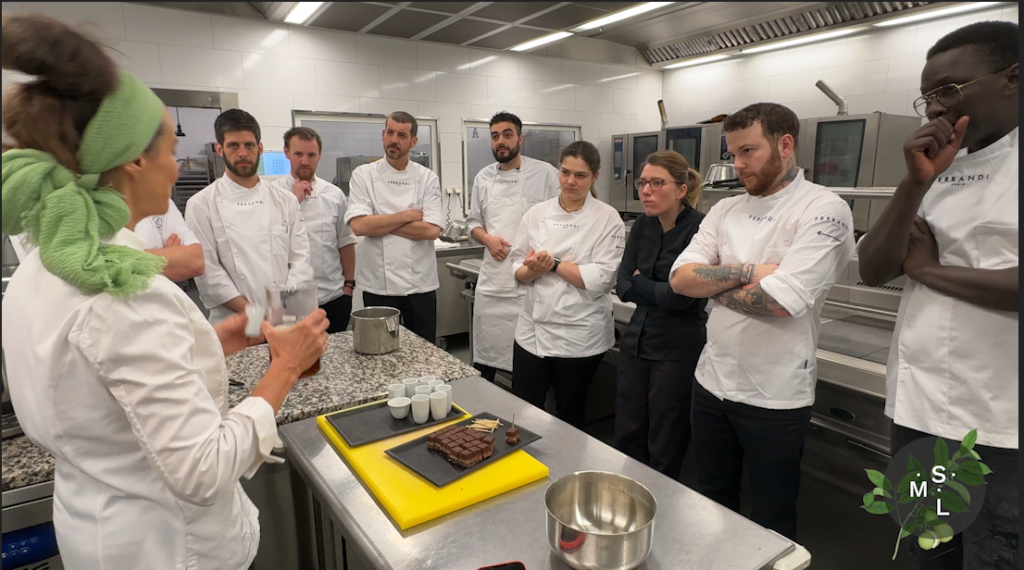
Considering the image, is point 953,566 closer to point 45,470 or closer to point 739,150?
point 739,150

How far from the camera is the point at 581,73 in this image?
5.50m

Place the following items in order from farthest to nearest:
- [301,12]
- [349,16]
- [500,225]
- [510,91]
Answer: [510,91], [349,16], [301,12], [500,225]

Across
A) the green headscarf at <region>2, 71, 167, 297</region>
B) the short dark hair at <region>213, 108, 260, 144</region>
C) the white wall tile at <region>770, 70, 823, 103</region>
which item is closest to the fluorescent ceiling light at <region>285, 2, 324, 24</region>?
the short dark hair at <region>213, 108, 260, 144</region>

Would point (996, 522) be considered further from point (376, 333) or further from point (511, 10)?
point (511, 10)

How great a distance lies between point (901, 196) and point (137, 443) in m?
1.62

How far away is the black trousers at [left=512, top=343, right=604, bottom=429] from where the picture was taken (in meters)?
2.37

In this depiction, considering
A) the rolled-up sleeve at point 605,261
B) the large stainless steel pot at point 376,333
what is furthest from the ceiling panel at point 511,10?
the large stainless steel pot at point 376,333

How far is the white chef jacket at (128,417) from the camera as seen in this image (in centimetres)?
79

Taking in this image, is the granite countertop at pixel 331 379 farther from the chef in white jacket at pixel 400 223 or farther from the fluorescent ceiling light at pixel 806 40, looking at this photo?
the fluorescent ceiling light at pixel 806 40

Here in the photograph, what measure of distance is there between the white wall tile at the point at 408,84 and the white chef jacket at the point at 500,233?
1769 mm

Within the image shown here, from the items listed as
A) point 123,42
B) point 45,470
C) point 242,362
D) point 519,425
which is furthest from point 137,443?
point 123,42

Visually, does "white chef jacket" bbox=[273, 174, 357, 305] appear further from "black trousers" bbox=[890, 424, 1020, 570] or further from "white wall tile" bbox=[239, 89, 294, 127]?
"black trousers" bbox=[890, 424, 1020, 570]

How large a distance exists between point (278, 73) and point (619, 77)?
3.30 m

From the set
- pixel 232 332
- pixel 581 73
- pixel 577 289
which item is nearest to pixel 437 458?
pixel 232 332
